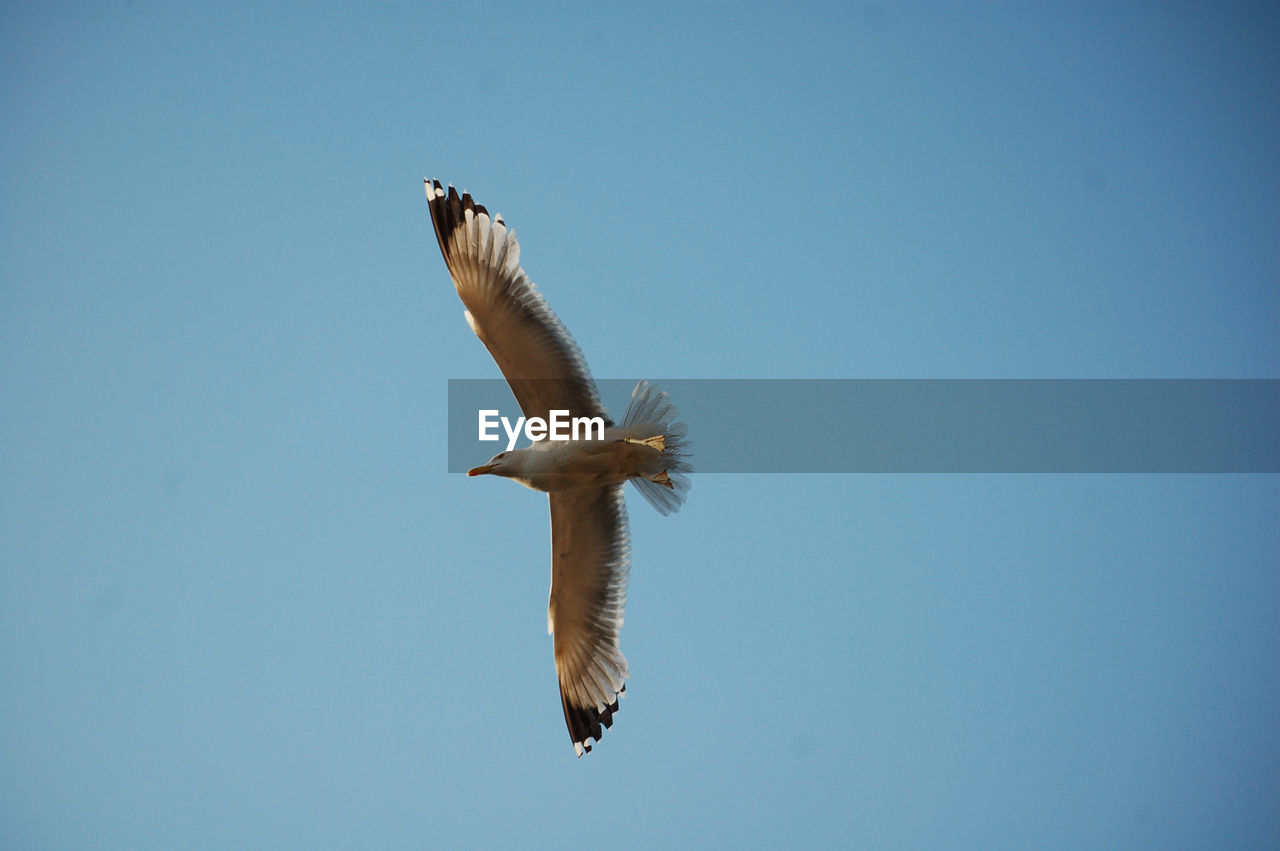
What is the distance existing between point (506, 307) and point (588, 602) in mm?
2326

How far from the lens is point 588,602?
834 cm


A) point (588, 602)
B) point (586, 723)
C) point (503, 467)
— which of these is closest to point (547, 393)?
point (503, 467)

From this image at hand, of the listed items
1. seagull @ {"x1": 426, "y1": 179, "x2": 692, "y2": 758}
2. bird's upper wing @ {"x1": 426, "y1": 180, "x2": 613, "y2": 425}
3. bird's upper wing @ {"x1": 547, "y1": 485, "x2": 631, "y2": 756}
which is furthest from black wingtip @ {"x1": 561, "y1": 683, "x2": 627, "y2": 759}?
bird's upper wing @ {"x1": 426, "y1": 180, "x2": 613, "y2": 425}

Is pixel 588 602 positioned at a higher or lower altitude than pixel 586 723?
higher

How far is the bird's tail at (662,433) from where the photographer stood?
734 cm

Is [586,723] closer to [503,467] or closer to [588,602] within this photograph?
[588,602]

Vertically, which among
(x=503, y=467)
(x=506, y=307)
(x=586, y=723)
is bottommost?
(x=586, y=723)

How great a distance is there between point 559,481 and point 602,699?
1.85m

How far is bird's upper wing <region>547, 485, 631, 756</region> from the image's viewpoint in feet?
26.5

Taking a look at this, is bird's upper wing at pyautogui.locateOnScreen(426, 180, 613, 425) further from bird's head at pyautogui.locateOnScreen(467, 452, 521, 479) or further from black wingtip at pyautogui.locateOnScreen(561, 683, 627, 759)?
black wingtip at pyautogui.locateOnScreen(561, 683, 627, 759)

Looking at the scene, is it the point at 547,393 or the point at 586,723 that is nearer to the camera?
the point at 547,393

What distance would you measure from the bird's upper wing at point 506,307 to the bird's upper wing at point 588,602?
31.2 inches

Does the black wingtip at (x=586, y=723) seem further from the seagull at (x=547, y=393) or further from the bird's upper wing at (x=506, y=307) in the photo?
the bird's upper wing at (x=506, y=307)

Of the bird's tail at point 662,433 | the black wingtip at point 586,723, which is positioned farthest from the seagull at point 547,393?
the black wingtip at point 586,723
